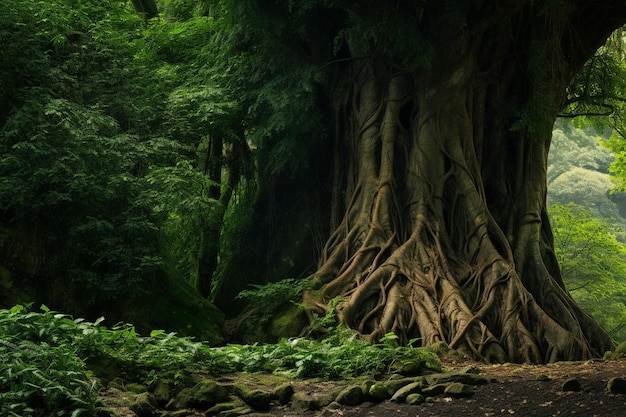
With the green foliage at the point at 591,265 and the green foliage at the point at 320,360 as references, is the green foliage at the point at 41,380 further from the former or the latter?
the green foliage at the point at 591,265

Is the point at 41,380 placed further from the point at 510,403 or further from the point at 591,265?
the point at 591,265

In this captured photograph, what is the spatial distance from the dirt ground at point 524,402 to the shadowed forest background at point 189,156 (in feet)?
12.5

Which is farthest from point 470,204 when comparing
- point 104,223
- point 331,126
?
point 104,223

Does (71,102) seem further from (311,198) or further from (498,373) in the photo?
(498,373)

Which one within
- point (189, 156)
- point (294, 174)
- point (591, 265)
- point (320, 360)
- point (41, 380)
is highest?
point (189, 156)

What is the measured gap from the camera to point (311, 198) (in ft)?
47.0

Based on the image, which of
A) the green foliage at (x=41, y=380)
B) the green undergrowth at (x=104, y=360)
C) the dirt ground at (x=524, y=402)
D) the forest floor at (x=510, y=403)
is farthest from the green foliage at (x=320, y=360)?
the green foliage at (x=41, y=380)

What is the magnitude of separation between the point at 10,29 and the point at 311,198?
6.26 m

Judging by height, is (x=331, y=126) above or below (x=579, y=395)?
above

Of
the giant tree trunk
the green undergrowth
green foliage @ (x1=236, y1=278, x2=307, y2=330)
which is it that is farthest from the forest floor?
green foliage @ (x1=236, y1=278, x2=307, y2=330)

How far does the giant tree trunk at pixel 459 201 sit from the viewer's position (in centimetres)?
1014

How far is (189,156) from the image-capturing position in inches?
531

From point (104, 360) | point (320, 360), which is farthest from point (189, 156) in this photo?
point (104, 360)

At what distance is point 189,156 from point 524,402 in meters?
9.18
